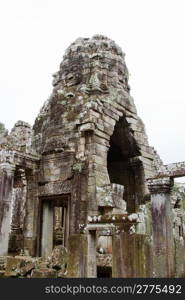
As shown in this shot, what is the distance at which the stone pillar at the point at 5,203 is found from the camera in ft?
31.4

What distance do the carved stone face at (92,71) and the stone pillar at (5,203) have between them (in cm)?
369

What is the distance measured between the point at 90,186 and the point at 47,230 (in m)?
2.23

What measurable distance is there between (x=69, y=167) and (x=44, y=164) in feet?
3.55

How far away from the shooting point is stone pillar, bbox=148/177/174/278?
6117 mm

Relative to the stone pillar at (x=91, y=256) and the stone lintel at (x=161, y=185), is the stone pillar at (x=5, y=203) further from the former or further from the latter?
the stone lintel at (x=161, y=185)

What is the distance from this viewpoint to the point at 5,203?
978 centimetres

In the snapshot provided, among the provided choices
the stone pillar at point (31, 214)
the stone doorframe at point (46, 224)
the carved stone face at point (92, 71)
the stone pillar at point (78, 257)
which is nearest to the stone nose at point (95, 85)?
the carved stone face at point (92, 71)

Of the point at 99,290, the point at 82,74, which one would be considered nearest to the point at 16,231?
the point at 82,74

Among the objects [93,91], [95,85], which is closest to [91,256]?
[93,91]

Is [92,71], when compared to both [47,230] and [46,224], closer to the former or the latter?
[46,224]

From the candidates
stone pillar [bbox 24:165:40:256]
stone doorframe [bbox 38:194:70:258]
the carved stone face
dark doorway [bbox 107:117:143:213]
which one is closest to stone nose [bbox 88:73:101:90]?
the carved stone face

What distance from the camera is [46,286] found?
17.3 ft

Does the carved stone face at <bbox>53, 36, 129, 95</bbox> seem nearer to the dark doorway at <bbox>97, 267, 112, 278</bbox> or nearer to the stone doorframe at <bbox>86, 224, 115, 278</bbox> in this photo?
the dark doorway at <bbox>97, 267, 112, 278</bbox>

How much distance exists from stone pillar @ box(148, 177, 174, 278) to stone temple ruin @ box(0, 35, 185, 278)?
0.02 m
